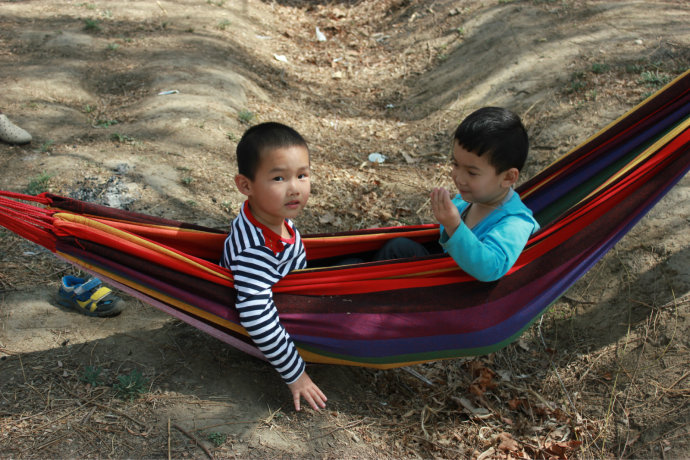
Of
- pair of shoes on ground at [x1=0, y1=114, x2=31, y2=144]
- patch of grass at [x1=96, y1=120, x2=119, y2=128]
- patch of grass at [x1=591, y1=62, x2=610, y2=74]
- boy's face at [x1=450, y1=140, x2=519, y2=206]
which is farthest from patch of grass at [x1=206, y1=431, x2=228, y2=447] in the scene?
patch of grass at [x1=591, y1=62, x2=610, y2=74]

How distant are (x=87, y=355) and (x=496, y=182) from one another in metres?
1.87

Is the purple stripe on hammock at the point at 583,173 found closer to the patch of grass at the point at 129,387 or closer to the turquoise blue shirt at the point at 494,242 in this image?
the turquoise blue shirt at the point at 494,242

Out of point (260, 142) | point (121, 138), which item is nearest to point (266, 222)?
point (260, 142)

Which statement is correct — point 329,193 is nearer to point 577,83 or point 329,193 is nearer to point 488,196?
point 488,196

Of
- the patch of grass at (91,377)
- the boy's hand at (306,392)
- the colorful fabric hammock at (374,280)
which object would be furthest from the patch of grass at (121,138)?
the boy's hand at (306,392)

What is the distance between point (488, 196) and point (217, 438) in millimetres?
1418

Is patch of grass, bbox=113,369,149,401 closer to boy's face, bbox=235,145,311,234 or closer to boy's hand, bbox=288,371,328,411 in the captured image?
boy's hand, bbox=288,371,328,411

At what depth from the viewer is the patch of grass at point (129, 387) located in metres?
2.03

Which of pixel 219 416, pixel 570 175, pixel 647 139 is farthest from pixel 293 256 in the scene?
pixel 647 139

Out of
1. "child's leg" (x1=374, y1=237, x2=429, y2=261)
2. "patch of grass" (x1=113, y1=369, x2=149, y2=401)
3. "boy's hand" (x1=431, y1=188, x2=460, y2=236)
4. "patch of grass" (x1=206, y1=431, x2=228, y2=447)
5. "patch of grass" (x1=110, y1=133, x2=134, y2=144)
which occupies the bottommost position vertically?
"patch of grass" (x1=206, y1=431, x2=228, y2=447)

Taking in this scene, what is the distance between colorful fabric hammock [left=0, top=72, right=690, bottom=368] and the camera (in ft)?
6.66

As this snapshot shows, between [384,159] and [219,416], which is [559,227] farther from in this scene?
[384,159]

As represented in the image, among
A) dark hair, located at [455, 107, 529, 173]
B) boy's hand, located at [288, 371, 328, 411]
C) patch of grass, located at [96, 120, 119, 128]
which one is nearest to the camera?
dark hair, located at [455, 107, 529, 173]

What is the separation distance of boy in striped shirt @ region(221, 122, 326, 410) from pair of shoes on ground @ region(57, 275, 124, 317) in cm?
79
